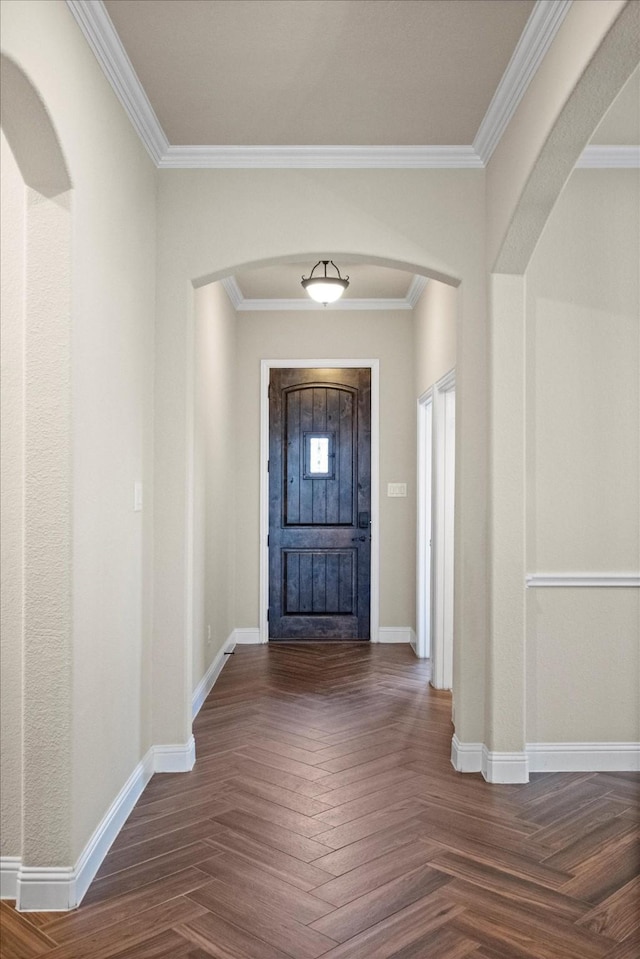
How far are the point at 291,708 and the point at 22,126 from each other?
3422 millimetres

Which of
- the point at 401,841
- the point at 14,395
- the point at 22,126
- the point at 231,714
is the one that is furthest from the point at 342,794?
the point at 22,126

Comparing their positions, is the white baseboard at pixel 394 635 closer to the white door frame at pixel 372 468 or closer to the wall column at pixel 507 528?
the white door frame at pixel 372 468

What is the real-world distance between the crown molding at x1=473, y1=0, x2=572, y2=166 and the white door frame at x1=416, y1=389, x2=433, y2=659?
101 inches

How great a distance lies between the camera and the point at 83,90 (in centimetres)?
255

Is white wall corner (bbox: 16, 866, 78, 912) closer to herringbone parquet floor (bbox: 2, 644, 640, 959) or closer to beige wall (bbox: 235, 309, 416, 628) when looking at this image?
herringbone parquet floor (bbox: 2, 644, 640, 959)

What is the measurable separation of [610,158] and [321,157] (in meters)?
1.33

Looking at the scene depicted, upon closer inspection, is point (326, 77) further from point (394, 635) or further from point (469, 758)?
point (394, 635)

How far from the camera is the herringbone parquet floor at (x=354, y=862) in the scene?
7.37 ft

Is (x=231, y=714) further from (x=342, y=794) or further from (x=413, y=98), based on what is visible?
(x=413, y=98)

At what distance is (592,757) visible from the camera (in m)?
3.60

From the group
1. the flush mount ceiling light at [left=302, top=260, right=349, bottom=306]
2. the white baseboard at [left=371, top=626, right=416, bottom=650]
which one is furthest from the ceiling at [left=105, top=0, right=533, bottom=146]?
the white baseboard at [left=371, top=626, right=416, bottom=650]

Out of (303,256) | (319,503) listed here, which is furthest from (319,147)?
(319,503)

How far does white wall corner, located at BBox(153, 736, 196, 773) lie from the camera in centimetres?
358

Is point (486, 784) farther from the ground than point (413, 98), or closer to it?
closer to it
